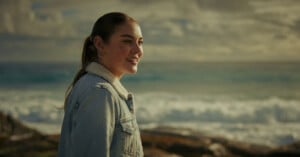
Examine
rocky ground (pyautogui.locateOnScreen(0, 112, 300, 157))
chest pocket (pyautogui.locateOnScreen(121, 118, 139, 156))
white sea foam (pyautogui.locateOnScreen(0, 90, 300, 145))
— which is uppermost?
white sea foam (pyautogui.locateOnScreen(0, 90, 300, 145))

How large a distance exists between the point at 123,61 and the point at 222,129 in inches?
123

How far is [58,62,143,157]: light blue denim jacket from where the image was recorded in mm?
1231

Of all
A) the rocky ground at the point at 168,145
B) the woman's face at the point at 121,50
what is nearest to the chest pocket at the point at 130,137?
the woman's face at the point at 121,50

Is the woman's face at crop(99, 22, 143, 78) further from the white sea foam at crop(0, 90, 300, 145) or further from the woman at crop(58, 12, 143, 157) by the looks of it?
the white sea foam at crop(0, 90, 300, 145)

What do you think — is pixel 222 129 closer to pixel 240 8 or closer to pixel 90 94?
pixel 240 8

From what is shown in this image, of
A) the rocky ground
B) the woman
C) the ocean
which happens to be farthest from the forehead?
the ocean

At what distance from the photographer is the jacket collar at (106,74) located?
1316 mm

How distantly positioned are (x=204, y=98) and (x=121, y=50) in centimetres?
312

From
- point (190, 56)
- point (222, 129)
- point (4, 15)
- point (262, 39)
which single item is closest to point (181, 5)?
point (190, 56)

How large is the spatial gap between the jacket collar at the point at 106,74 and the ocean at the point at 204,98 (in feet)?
10.1

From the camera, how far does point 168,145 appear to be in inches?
169

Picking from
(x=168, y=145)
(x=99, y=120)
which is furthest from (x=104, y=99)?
(x=168, y=145)

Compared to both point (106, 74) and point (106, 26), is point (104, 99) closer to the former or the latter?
point (106, 74)

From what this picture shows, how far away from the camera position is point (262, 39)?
4.52 metres
